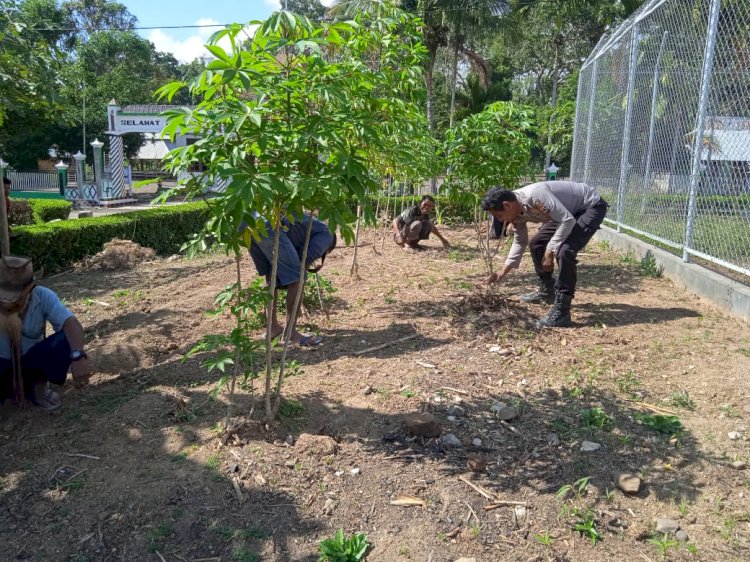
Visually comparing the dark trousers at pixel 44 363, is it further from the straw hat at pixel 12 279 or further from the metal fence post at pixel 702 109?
the metal fence post at pixel 702 109

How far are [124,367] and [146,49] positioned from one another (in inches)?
1664

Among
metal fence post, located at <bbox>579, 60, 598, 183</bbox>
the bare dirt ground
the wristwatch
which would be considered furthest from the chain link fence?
the wristwatch

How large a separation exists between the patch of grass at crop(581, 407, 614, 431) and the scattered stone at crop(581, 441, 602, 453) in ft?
0.55

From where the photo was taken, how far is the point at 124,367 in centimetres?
412

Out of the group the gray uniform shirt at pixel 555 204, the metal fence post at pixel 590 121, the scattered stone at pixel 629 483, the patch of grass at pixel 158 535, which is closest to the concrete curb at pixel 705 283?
the gray uniform shirt at pixel 555 204

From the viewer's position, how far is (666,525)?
2354mm

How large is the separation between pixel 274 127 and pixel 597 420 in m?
2.24

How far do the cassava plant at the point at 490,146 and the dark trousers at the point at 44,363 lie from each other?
3.72m

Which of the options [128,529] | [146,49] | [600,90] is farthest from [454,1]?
[146,49]

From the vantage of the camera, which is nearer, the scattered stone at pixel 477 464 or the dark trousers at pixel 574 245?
the scattered stone at pixel 477 464

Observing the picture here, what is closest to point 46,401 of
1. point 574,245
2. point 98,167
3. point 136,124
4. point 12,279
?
point 12,279

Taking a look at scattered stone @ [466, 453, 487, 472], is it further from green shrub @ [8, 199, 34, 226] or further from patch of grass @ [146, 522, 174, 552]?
green shrub @ [8, 199, 34, 226]

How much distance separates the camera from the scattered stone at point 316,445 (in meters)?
2.89

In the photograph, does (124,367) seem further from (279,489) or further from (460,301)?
(460,301)
